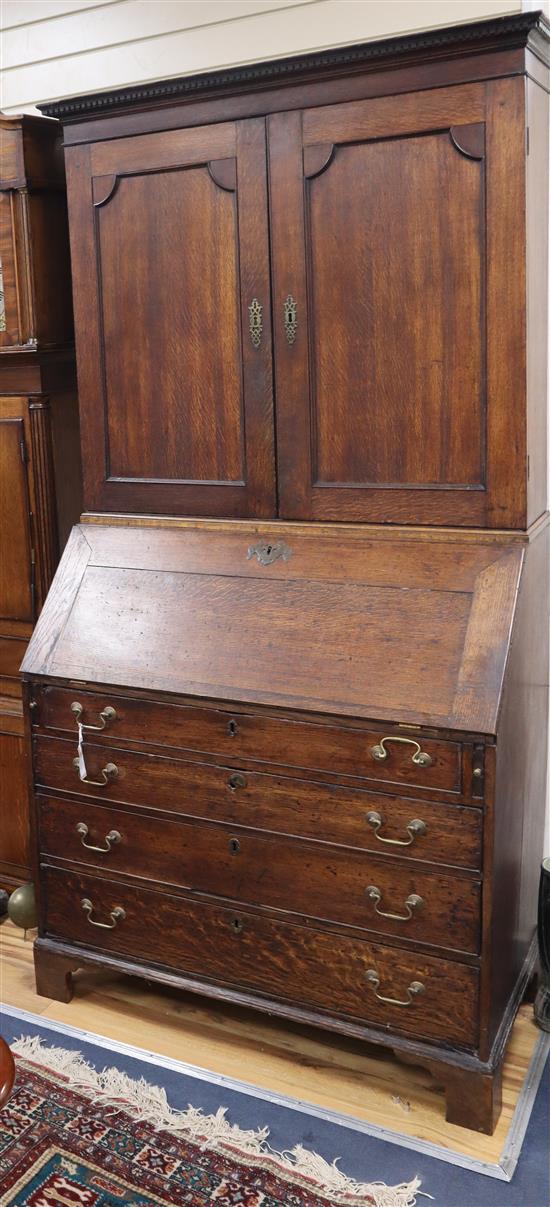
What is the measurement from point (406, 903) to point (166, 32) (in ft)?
8.40

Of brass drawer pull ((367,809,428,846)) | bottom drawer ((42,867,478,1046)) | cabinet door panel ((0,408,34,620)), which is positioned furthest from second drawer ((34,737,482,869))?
cabinet door panel ((0,408,34,620))

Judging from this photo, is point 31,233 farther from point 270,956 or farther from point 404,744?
point 270,956

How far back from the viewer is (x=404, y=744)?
2230mm

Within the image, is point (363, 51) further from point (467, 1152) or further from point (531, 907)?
point (467, 1152)

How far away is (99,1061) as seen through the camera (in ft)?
8.54

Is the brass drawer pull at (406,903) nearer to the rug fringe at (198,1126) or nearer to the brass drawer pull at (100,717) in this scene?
the rug fringe at (198,1126)

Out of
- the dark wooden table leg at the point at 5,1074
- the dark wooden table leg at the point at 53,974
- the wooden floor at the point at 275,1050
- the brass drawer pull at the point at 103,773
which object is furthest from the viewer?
the dark wooden table leg at the point at 53,974

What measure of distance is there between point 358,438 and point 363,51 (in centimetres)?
79

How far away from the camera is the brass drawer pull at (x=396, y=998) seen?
2307mm

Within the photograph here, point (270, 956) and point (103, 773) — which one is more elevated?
point (103, 773)

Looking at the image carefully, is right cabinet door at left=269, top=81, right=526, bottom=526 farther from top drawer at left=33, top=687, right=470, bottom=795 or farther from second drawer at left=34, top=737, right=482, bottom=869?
second drawer at left=34, top=737, right=482, bottom=869

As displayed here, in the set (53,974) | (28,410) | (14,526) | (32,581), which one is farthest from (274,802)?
(28,410)

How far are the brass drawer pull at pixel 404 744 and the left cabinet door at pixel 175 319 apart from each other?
657 millimetres

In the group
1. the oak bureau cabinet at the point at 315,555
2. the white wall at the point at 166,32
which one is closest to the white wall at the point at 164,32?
the white wall at the point at 166,32
